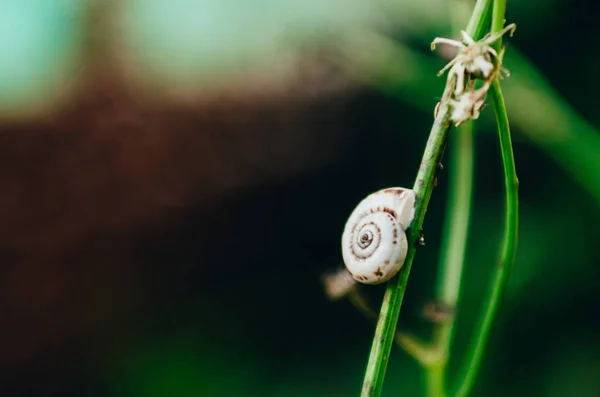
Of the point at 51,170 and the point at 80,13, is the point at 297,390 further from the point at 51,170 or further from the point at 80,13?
the point at 80,13

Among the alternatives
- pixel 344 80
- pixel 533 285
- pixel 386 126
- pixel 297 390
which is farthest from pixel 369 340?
pixel 344 80

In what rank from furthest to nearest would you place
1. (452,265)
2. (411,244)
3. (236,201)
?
(236,201)
(452,265)
(411,244)

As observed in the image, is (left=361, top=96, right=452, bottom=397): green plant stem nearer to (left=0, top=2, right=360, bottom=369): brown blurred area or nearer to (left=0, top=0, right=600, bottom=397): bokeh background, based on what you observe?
(left=0, top=0, right=600, bottom=397): bokeh background

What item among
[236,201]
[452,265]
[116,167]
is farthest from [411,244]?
[116,167]

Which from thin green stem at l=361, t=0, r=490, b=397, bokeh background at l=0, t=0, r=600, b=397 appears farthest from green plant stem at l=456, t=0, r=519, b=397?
bokeh background at l=0, t=0, r=600, b=397

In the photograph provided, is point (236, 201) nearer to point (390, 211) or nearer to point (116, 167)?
point (116, 167)

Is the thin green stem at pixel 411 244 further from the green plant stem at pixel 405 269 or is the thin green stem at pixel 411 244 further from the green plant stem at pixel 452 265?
the green plant stem at pixel 452 265
